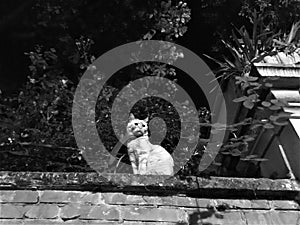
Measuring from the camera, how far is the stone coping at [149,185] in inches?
120

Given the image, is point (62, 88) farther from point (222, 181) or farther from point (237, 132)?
point (222, 181)

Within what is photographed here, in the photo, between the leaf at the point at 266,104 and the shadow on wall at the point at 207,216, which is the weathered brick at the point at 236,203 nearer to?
the shadow on wall at the point at 207,216

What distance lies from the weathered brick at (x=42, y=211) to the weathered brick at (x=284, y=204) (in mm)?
1380

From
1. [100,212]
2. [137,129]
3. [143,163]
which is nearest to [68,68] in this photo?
[137,129]

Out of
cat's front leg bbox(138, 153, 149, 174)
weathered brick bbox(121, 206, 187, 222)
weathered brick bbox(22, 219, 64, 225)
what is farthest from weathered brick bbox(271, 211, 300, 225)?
weathered brick bbox(22, 219, 64, 225)

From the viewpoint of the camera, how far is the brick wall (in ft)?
9.55

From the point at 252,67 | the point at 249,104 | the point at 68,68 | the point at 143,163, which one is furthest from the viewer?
the point at 68,68

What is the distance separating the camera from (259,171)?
4312 mm

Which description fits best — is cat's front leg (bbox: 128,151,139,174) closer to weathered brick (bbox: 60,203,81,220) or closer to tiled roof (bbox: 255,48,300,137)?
weathered brick (bbox: 60,203,81,220)

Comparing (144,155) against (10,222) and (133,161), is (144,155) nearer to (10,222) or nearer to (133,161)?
(133,161)

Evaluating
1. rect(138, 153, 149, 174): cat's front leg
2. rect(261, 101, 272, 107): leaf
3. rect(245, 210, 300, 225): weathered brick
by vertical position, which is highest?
rect(261, 101, 272, 107): leaf

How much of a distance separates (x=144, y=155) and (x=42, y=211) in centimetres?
104

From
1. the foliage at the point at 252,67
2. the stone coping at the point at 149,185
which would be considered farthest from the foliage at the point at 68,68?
the stone coping at the point at 149,185

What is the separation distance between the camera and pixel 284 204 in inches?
124
